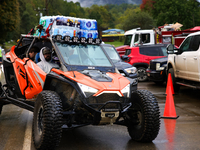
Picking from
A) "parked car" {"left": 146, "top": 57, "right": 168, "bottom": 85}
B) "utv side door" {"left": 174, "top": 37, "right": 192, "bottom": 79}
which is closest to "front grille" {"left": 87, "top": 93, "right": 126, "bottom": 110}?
"utv side door" {"left": 174, "top": 37, "right": 192, "bottom": 79}

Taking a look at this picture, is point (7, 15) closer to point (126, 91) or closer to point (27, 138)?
point (27, 138)

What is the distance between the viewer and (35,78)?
638cm

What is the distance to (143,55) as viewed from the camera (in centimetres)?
1630

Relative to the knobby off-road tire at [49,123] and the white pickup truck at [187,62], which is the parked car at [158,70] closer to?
the white pickup truck at [187,62]

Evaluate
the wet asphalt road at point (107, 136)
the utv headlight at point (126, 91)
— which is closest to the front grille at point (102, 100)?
the utv headlight at point (126, 91)

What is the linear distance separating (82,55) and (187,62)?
5.24m

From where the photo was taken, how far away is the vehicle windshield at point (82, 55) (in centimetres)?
629

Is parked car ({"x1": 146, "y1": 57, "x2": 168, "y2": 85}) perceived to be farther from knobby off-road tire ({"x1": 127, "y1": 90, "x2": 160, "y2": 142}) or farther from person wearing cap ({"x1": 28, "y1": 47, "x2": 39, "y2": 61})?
knobby off-road tire ({"x1": 127, "y1": 90, "x2": 160, "y2": 142})

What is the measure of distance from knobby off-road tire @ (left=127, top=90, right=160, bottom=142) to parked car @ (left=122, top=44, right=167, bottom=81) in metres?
10.5

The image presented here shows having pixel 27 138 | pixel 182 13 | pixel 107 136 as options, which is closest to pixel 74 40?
pixel 107 136

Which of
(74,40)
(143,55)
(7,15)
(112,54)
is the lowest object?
(143,55)

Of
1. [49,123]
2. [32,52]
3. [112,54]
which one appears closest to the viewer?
[49,123]

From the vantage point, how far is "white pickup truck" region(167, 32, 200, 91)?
9.97 m

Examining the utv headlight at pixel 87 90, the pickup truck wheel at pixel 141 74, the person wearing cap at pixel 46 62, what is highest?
the person wearing cap at pixel 46 62
